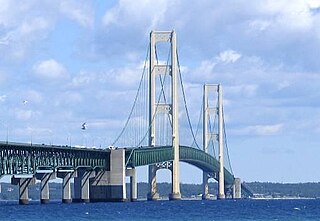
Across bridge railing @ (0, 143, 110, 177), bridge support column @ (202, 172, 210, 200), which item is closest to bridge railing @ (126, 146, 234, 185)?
bridge railing @ (0, 143, 110, 177)

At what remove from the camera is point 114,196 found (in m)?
132

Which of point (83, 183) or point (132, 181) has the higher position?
point (132, 181)

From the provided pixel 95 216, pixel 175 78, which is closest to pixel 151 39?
pixel 175 78

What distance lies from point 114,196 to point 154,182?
51.8 ft

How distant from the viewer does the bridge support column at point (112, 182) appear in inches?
5182

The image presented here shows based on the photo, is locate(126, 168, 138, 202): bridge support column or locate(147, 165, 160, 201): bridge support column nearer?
locate(126, 168, 138, 202): bridge support column

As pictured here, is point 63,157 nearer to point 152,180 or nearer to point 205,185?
point 152,180

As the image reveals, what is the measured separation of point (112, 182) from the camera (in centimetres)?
13225

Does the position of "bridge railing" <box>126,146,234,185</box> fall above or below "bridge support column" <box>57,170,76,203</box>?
above

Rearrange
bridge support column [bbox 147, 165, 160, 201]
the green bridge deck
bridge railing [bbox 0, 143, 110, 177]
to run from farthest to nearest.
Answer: bridge support column [bbox 147, 165, 160, 201] → the green bridge deck → bridge railing [bbox 0, 143, 110, 177]

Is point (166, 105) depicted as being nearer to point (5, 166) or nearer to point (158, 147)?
point (158, 147)

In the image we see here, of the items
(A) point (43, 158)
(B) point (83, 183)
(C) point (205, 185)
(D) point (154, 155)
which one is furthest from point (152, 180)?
(C) point (205, 185)

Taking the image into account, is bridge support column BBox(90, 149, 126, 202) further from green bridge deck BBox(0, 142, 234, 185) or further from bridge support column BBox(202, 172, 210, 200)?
bridge support column BBox(202, 172, 210, 200)

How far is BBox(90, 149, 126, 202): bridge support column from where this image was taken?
132m
